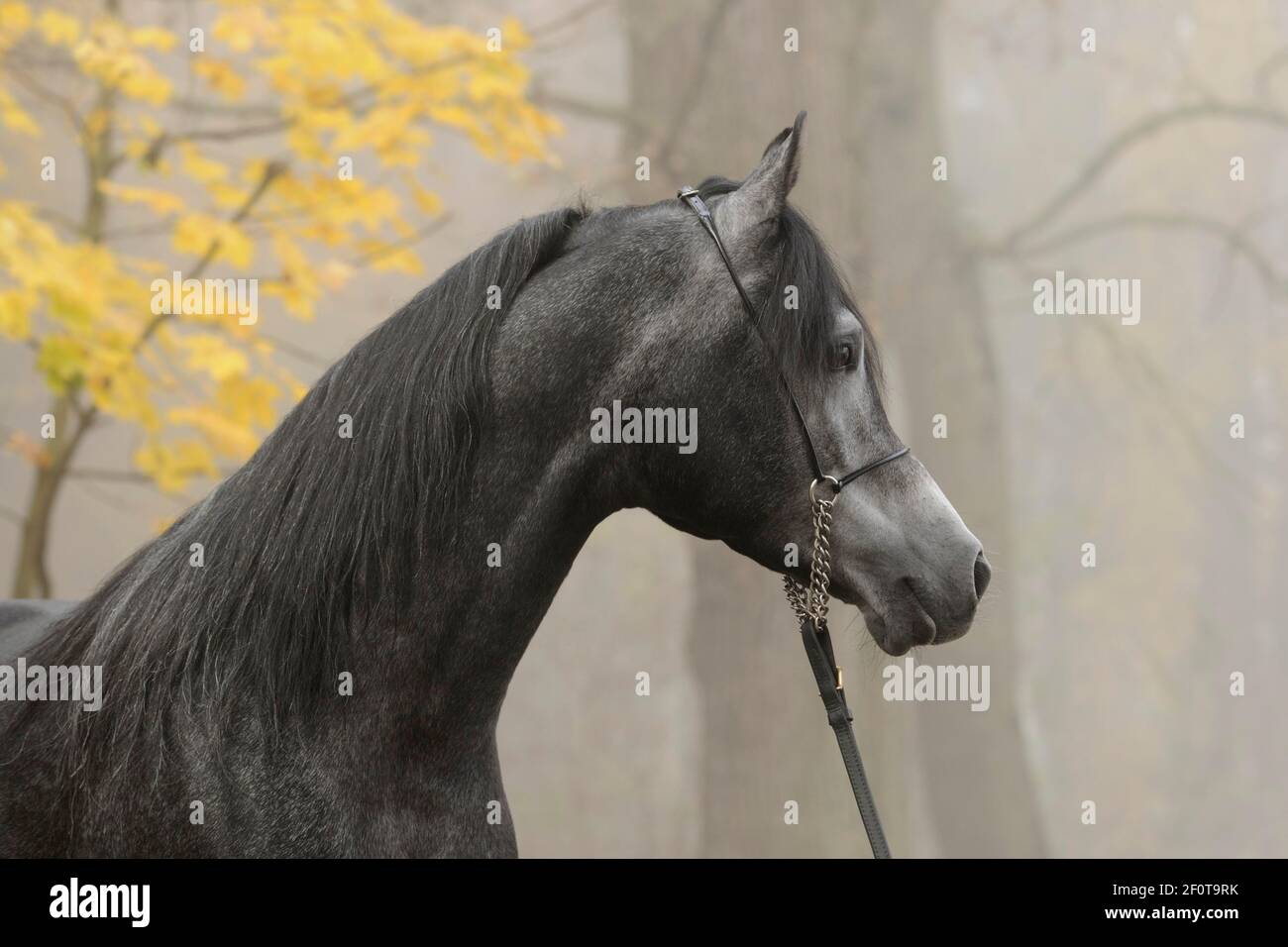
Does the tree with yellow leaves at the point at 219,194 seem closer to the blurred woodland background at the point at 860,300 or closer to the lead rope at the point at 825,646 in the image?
the blurred woodland background at the point at 860,300

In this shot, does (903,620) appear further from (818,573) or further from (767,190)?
(767,190)

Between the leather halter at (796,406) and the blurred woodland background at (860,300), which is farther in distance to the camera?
the blurred woodland background at (860,300)

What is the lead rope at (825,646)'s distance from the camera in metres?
2.52

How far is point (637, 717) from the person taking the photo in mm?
16125

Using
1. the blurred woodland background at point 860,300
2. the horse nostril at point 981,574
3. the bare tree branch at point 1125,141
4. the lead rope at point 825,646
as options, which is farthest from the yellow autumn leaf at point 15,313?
the bare tree branch at point 1125,141

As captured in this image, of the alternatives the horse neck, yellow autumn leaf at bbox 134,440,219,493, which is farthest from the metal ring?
yellow autumn leaf at bbox 134,440,219,493

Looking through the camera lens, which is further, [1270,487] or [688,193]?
[1270,487]

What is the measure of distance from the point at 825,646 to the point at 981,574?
0.35 m

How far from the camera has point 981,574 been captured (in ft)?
8.46

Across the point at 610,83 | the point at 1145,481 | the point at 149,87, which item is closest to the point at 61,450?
the point at 149,87

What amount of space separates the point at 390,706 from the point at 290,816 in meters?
0.26

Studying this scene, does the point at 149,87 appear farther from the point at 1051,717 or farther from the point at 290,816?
the point at 1051,717

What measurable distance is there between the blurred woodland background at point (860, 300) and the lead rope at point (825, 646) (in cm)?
19

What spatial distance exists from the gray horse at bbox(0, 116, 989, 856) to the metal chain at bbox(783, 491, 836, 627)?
0.07ft
